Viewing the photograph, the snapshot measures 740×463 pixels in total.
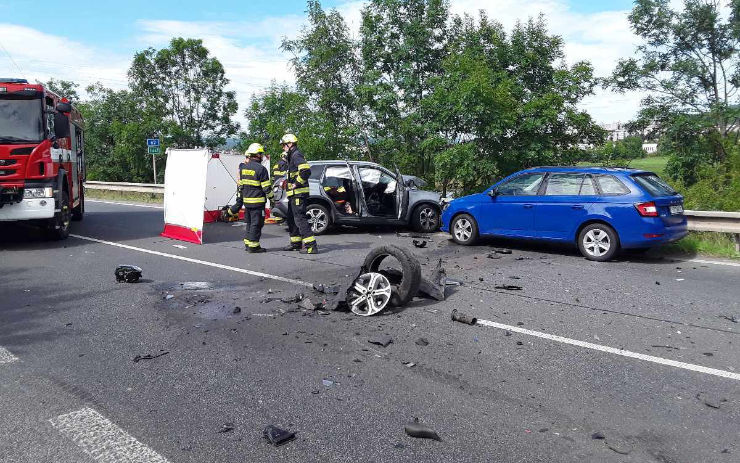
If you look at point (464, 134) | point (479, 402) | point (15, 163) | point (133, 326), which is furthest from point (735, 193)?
point (15, 163)

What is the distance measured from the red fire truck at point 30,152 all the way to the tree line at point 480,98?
331 inches

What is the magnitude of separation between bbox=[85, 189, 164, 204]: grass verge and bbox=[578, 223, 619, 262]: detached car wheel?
1800cm

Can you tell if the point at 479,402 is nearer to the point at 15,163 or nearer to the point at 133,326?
the point at 133,326

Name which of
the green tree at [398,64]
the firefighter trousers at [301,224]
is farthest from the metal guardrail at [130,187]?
the firefighter trousers at [301,224]

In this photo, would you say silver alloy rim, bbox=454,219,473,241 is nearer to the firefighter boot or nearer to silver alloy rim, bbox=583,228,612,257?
silver alloy rim, bbox=583,228,612,257

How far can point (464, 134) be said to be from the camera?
15.0m

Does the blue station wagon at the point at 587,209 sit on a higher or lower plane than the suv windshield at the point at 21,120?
lower

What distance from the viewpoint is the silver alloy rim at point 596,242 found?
8.98 m

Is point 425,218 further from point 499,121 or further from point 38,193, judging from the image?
point 38,193

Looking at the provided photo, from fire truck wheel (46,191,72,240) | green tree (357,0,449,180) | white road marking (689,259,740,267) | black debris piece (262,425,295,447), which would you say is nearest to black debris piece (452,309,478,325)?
black debris piece (262,425,295,447)

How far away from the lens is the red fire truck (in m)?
9.77

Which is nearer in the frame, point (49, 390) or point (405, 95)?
point (49, 390)

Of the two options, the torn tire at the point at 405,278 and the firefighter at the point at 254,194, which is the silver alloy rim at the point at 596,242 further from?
the firefighter at the point at 254,194

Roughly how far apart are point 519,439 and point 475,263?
19.2 feet
